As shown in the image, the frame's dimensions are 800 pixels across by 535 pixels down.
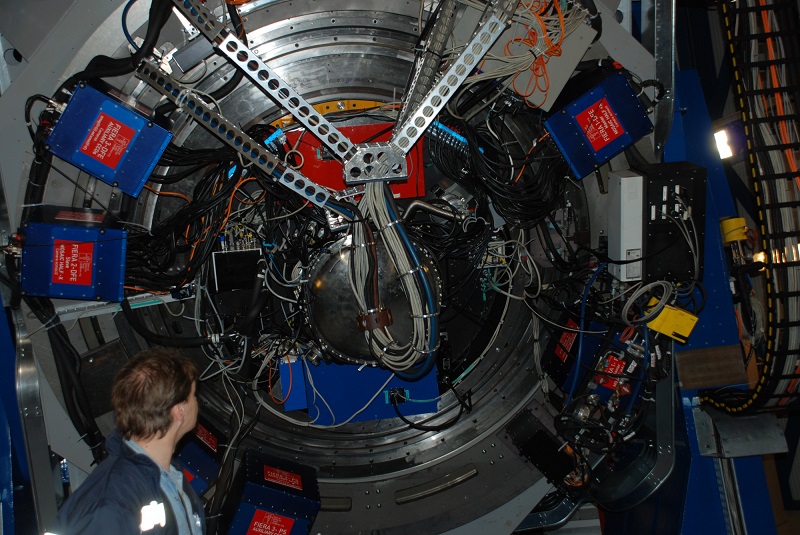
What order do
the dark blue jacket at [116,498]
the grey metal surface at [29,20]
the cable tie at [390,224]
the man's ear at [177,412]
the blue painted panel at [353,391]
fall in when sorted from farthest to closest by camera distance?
1. the blue painted panel at [353,391]
2. the cable tie at [390,224]
3. the grey metal surface at [29,20]
4. the man's ear at [177,412]
5. the dark blue jacket at [116,498]

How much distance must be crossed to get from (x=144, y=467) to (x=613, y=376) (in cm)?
209

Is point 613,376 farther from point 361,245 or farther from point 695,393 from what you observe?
point 361,245

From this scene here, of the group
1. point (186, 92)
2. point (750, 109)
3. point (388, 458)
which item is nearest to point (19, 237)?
point (186, 92)

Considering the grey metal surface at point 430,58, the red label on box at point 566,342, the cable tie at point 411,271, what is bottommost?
the red label on box at point 566,342

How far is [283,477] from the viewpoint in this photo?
2918 mm

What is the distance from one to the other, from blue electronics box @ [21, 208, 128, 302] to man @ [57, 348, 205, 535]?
471 mm

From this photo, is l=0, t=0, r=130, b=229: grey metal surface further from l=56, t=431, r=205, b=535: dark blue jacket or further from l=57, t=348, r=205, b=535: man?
l=56, t=431, r=205, b=535: dark blue jacket

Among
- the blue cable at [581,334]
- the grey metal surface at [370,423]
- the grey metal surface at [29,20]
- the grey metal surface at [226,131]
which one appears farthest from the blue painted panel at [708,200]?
the grey metal surface at [29,20]

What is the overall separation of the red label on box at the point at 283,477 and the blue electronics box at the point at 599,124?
2003mm

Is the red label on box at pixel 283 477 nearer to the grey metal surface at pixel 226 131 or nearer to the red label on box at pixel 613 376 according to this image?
the grey metal surface at pixel 226 131

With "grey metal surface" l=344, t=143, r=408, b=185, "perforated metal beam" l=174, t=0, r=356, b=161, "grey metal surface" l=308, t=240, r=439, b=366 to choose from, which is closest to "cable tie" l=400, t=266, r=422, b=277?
"grey metal surface" l=308, t=240, r=439, b=366

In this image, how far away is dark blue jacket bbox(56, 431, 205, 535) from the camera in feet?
6.15

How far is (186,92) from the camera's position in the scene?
2.51m

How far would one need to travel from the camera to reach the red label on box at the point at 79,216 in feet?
8.20
